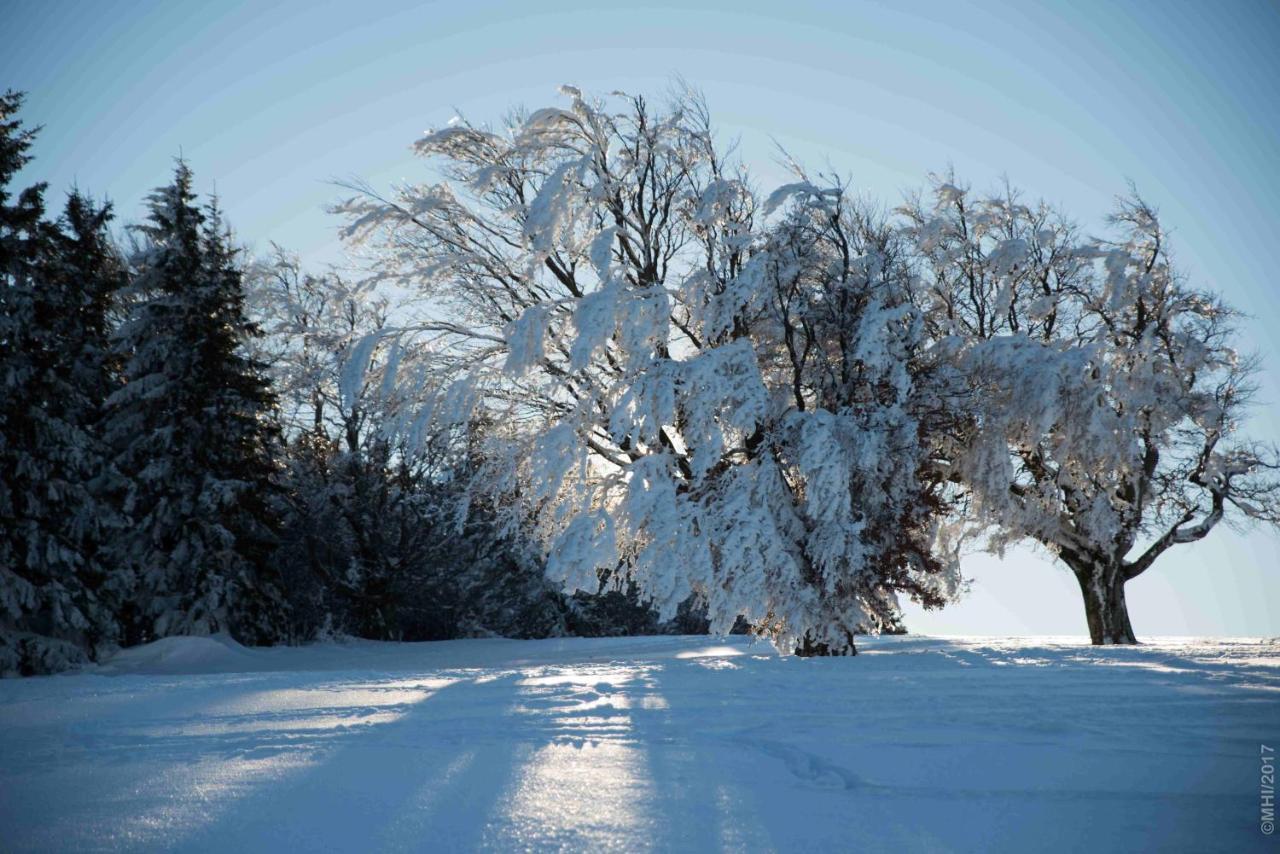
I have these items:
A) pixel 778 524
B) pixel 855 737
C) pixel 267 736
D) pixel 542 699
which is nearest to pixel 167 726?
pixel 267 736

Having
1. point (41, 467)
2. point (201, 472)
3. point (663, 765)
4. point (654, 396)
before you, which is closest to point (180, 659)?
point (41, 467)

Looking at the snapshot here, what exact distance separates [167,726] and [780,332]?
383 inches

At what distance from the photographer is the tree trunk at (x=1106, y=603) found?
16.7m

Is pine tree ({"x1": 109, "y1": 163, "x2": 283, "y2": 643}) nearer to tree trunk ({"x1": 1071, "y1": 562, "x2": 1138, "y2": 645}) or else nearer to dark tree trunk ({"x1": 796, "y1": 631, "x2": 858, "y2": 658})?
dark tree trunk ({"x1": 796, "y1": 631, "x2": 858, "y2": 658})

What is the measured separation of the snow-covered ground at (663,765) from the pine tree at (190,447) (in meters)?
11.8

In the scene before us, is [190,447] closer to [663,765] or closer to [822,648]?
[822,648]

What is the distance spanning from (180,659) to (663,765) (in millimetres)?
13503

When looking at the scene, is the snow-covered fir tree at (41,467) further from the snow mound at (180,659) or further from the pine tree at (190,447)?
the pine tree at (190,447)

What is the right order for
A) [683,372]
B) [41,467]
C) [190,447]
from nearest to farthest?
1. [683,372]
2. [41,467]
3. [190,447]

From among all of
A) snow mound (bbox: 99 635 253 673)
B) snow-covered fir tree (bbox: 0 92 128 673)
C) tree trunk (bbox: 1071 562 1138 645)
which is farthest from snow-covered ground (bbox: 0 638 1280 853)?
tree trunk (bbox: 1071 562 1138 645)

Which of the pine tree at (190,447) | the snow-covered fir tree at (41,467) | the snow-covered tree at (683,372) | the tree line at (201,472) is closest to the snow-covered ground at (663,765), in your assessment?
the snow-covered tree at (683,372)

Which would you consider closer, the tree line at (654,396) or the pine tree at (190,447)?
the tree line at (654,396)

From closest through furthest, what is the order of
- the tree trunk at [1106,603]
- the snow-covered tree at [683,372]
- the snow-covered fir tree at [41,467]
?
the snow-covered tree at [683,372] → the snow-covered fir tree at [41,467] → the tree trunk at [1106,603]

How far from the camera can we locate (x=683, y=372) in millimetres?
11789
